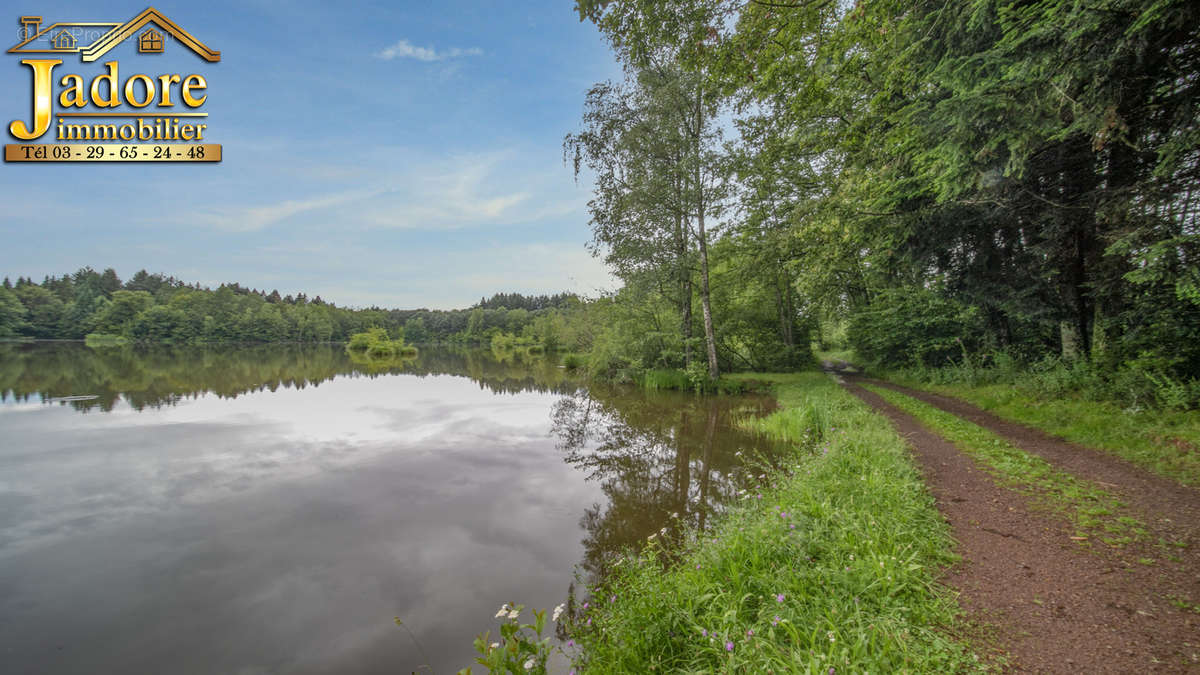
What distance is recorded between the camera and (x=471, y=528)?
5.61m

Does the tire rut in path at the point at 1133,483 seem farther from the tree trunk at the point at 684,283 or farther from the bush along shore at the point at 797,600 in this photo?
the tree trunk at the point at 684,283

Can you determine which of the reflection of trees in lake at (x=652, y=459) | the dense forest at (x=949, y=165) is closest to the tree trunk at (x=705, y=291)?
the dense forest at (x=949, y=165)

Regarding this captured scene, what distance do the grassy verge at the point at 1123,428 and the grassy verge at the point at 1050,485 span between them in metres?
1.08

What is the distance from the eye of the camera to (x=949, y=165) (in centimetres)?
659

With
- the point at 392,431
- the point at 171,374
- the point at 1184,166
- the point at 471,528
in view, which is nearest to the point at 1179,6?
the point at 1184,166

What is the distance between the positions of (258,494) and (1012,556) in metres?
9.50

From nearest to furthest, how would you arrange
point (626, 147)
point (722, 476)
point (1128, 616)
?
point (1128, 616) < point (722, 476) < point (626, 147)

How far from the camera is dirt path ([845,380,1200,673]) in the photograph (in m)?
2.19

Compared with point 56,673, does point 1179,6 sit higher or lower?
higher

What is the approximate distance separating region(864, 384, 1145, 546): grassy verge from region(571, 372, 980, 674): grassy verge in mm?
1138

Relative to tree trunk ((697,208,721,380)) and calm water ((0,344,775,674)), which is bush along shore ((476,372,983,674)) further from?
tree trunk ((697,208,721,380))

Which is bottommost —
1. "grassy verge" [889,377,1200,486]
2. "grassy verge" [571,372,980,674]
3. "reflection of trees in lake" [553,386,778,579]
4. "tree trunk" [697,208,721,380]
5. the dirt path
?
"reflection of trees in lake" [553,386,778,579]

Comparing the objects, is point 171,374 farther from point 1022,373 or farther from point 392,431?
point 1022,373

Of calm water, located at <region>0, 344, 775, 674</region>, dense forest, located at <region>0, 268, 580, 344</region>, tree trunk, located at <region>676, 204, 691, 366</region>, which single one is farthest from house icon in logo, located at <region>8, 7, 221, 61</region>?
dense forest, located at <region>0, 268, 580, 344</region>
